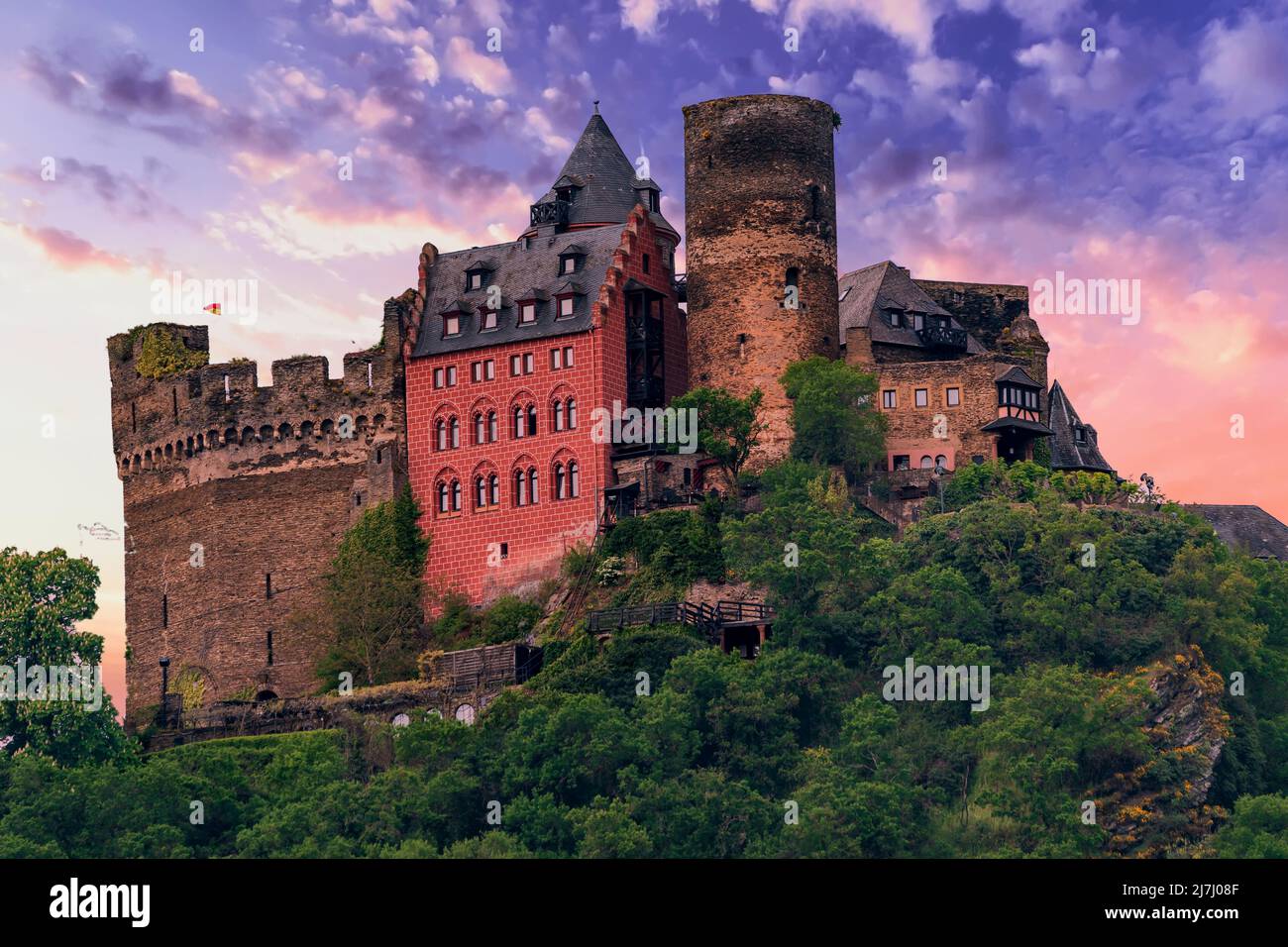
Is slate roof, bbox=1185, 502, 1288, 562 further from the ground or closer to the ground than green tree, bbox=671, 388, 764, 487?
closer to the ground

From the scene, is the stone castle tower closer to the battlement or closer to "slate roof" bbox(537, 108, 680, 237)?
the battlement

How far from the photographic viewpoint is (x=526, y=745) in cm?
7706

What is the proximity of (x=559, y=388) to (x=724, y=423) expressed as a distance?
21.0ft

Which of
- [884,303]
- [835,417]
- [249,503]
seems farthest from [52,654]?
[884,303]

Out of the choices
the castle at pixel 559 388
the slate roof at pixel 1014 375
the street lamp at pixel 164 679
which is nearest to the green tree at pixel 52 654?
the street lamp at pixel 164 679

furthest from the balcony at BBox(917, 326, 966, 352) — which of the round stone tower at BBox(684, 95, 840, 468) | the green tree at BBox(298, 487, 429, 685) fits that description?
the green tree at BBox(298, 487, 429, 685)

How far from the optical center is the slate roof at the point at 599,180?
319ft

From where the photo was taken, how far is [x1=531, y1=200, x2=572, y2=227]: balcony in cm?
9681

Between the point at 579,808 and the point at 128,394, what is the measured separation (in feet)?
119

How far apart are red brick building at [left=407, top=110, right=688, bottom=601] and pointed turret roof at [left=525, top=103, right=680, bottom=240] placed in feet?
1.25

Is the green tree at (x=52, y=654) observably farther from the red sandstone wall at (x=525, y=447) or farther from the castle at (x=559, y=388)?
the red sandstone wall at (x=525, y=447)

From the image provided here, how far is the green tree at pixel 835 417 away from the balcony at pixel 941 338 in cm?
533
